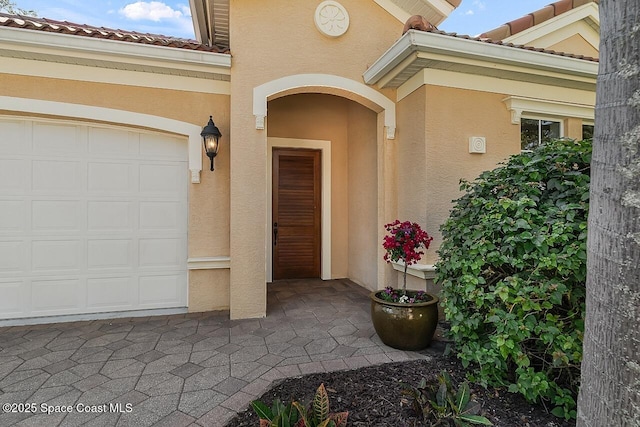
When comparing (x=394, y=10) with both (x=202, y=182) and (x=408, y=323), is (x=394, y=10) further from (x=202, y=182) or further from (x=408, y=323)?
(x=408, y=323)

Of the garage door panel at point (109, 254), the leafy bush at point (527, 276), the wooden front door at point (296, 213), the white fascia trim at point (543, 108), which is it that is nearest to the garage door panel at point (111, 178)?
the garage door panel at point (109, 254)

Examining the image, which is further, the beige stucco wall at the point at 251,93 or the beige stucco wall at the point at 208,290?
the beige stucco wall at the point at 208,290

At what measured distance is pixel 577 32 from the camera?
20.9 ft

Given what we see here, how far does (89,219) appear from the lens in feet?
14.8

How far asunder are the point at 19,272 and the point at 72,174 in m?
1.49

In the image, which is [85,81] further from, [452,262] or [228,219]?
[452,262]

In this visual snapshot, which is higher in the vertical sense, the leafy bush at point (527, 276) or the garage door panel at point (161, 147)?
the garage door panel at point (161, 147)

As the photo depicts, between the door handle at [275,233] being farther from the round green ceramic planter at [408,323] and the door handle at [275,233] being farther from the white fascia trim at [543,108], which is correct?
the white fascia trim at [543,108]

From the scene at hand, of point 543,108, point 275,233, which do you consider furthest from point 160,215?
point 543,108

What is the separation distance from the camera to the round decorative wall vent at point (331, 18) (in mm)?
4730

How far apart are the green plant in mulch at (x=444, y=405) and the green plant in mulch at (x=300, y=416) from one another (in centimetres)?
59

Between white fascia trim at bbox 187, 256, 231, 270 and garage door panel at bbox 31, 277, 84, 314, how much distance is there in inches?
61.2

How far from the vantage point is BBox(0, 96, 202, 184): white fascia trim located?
4090mm

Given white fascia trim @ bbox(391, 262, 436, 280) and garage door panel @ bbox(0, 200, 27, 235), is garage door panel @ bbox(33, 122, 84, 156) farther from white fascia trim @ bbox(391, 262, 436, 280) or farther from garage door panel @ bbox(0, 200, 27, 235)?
white fascia trim @ bbox(391, 262, 436, 280)
